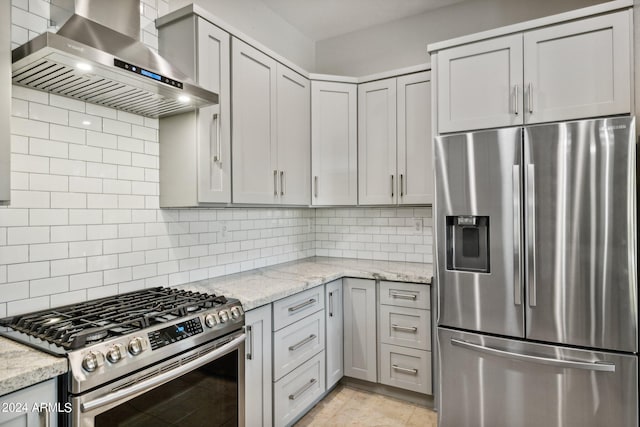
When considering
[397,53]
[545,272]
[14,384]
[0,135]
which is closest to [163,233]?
[0,135]

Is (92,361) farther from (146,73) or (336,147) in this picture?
(336,147)

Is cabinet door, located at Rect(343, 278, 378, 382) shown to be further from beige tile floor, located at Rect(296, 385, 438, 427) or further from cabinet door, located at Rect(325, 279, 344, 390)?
beige tile floor, located at Rect(296, 385, 438, 427)

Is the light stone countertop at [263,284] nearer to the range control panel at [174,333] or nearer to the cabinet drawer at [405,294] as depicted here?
the cabinet drawer at [405,294]

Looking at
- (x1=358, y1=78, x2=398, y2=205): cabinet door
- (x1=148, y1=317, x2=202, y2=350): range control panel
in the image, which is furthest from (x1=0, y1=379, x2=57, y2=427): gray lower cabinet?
(x1=358, y1=78, x2=398, y2=205): cabinet door

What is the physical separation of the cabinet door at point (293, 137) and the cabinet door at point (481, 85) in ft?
3.31

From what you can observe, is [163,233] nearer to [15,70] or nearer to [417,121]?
[15,70]

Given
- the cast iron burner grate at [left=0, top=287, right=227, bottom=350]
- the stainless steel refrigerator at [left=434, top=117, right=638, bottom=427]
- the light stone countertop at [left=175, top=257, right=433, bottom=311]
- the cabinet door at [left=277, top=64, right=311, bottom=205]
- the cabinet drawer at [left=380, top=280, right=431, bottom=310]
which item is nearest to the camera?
the cast iron burner grate at [left=0, top=287, right=227, bottom=350]

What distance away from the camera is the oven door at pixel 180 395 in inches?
48.3

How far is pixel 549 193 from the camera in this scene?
6.37 ft

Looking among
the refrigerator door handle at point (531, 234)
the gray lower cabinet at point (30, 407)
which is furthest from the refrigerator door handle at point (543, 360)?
the gray lower cabinet at point (30, 407)

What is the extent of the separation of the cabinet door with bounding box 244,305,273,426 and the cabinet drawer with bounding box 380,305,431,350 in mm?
964

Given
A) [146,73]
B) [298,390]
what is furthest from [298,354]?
[146,73]

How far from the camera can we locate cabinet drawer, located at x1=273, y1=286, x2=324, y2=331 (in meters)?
2.12

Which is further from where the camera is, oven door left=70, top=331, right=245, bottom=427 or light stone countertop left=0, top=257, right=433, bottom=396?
oven door left=70, top=331, right=245, bottom=427
